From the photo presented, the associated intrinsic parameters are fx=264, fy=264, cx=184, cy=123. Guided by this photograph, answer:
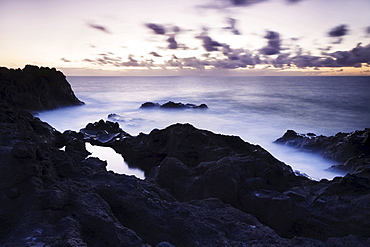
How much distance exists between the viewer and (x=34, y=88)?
71.9ft

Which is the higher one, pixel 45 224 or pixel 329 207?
pixel 45 224

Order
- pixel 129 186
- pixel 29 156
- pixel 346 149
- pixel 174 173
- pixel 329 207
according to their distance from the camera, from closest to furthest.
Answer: pixel 29 156 < pixel 129 186 < pixel 329 207 < pixel 174 173 < pixel 346 149

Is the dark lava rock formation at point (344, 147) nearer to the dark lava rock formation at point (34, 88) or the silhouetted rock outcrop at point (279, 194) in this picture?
the silhouetted rock outcrop at point (279, 194)

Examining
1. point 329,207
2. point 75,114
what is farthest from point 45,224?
point 75,114

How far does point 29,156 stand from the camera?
11.5 feet

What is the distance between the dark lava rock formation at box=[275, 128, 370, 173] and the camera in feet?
27.7

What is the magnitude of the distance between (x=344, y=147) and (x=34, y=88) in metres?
22.3

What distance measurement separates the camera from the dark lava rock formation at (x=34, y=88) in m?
19.5

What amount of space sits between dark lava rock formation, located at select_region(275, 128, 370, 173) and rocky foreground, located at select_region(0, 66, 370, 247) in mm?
3652

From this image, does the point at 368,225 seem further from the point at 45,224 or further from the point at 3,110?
the point at 3,110

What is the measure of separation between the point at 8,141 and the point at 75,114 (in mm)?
19877

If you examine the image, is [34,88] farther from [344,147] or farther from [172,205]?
[172,205]

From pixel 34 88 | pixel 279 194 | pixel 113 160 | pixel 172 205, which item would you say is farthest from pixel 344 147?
pixel 34 88

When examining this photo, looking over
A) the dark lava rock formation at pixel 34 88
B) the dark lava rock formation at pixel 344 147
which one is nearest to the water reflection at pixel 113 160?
the dark lava rock formation at pixel 344 147
